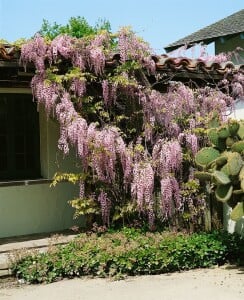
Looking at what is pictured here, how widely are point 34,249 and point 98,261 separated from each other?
4.44 feet

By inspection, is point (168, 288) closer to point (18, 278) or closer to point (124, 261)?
point (124, 261)

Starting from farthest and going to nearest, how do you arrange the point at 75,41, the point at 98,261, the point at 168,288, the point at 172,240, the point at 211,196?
the point at 211,196, the point at 75,41, the point at 172,240, the point at 98,261, the point at 168,288

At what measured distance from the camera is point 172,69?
9062mm

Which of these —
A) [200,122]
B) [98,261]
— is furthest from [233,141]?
[98,261]

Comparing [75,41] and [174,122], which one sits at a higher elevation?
[75,41]

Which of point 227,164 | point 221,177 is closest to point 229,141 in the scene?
point 227,164

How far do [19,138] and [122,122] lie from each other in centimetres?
190

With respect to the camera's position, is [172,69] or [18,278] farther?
[172,69]

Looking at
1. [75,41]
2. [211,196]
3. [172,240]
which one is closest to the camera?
[172,240]

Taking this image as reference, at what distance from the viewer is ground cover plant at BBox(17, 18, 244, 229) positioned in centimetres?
816

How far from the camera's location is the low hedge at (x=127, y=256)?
7195 mm

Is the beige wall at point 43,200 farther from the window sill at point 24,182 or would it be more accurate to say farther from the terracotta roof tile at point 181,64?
the terracotta roof tile at point 181,64

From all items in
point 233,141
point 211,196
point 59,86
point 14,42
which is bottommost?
point 211,196

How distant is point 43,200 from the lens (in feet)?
31.6
